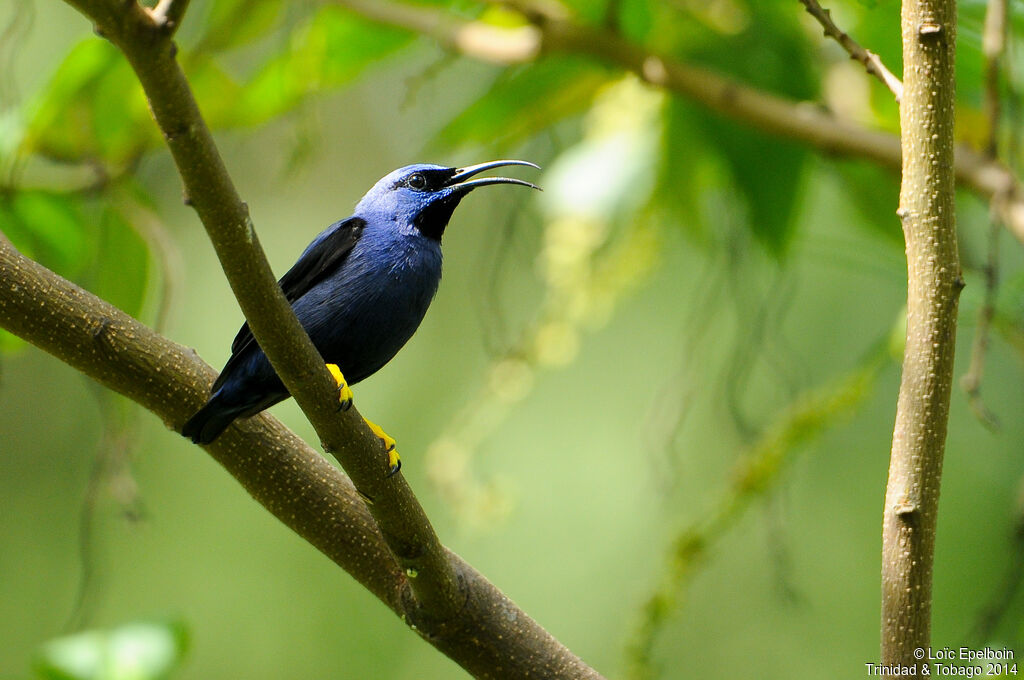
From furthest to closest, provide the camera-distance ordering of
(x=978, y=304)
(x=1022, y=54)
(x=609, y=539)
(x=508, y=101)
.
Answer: (x=609, y=539) < (x=1022, y=54) < (x=508, y=101) < (x=978, y=304)

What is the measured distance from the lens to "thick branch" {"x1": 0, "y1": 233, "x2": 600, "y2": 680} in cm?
226

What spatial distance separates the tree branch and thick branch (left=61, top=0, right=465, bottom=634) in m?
1.73

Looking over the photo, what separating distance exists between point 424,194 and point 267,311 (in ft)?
5.54

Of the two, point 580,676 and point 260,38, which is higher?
point 260,38

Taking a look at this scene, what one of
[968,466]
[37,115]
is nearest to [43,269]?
[37,115]

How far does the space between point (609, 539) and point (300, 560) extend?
2458mm

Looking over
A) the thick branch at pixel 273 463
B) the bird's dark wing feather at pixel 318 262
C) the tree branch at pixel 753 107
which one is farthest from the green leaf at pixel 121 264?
the tree branch at pixel 753 107

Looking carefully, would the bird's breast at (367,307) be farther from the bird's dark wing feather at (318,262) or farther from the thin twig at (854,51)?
the thin twig at (854,51)

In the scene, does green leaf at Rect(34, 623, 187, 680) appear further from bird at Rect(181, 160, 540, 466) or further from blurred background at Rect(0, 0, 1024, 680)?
bird at Rect(181, 160, 540, 466)

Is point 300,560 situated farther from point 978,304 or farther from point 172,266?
point 978,304

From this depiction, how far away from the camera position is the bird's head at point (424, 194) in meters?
3.20

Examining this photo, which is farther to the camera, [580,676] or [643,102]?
[643,102]

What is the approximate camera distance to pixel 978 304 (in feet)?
9.68

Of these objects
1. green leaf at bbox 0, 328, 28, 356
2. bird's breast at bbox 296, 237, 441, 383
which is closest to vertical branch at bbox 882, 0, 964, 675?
bird's breast at bbox 296, 237, 441, 383
